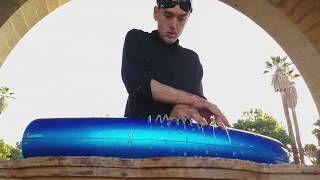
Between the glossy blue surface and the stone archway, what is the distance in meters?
3.07

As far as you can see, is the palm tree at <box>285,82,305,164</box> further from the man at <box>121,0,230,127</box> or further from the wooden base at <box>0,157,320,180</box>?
the wooden base at <box>0,157,320,180</box>

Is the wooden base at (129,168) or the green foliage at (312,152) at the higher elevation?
the green foliage at (312,152)

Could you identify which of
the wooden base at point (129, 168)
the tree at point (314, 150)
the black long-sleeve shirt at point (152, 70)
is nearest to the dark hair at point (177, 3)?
the black long-sleeve shirt at point (152, 70)

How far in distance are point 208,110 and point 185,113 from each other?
166mm

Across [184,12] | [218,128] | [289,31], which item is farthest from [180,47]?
[289,31]

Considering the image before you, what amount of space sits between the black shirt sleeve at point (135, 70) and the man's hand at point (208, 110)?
0.95 ft

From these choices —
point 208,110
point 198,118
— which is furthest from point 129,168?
point 208,110

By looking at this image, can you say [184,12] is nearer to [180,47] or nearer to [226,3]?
[180,47]

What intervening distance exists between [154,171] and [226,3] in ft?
13.0

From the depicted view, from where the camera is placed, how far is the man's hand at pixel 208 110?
224 centimetres

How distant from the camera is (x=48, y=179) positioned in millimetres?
1687

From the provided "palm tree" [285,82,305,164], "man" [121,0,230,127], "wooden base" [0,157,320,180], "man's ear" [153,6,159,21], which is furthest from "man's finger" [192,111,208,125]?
"palm tree" [285,82,305,164]

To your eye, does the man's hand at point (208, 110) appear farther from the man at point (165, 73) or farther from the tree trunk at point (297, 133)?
the tree trunk at point (297, 133)

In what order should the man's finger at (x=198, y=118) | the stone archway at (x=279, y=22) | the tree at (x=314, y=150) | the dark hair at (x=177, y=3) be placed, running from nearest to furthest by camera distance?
the man's finger at (x=198, y=118), the dark hair at (x=177, y=3), the stone archway at (x=279, y=22), the tree at (x=314, y=150)
